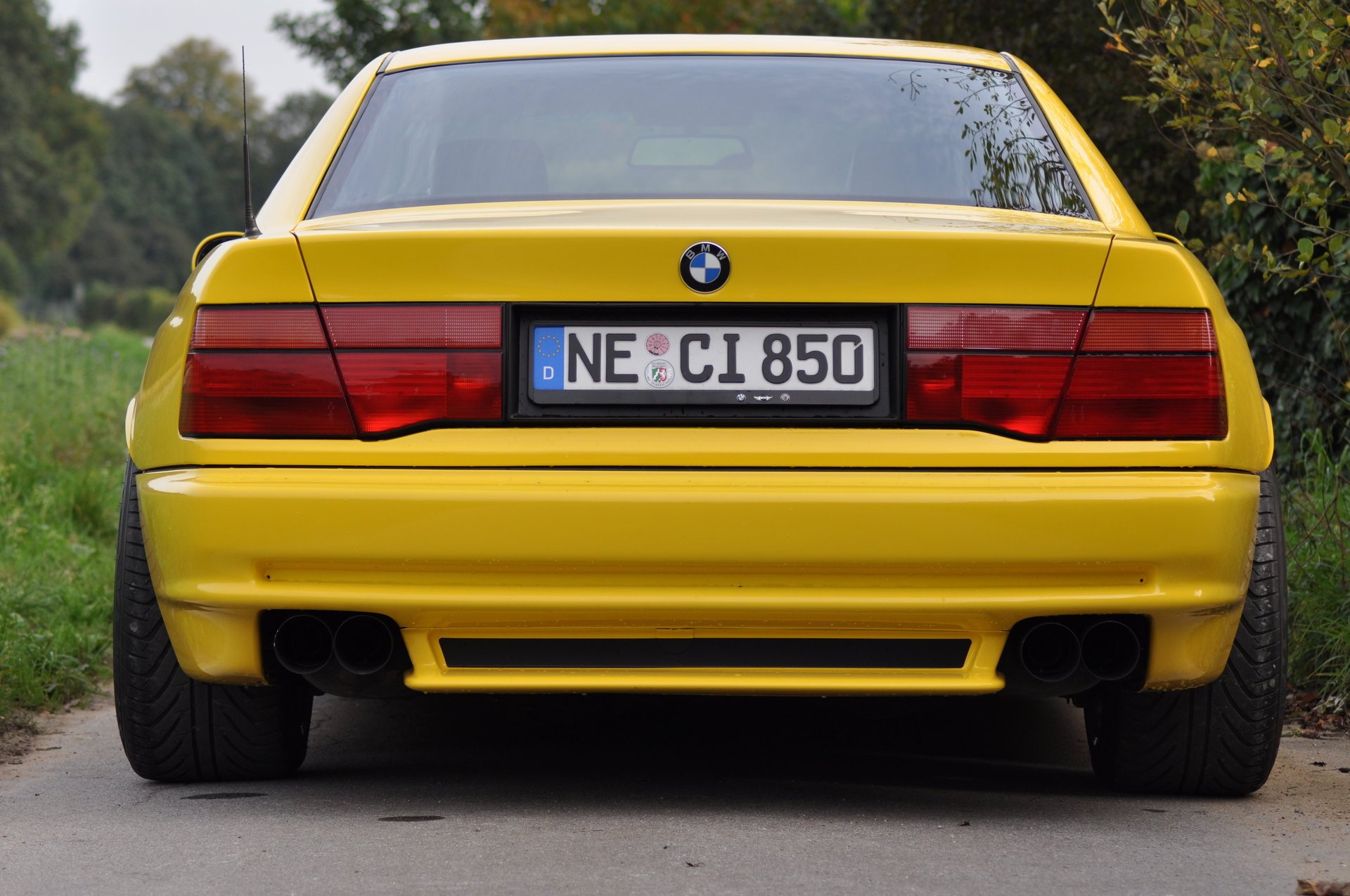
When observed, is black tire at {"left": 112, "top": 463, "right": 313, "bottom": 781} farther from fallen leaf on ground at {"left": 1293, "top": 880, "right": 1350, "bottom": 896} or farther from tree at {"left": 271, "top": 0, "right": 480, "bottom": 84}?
tree at {"left": 271, "top": 0, "right": 480, "bottom": 84}

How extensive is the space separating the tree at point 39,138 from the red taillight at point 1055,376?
7340 cm

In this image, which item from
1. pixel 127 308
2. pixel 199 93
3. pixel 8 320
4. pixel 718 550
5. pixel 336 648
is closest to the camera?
pixel 718 550

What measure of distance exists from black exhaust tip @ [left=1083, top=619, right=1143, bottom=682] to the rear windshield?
83 centimetres

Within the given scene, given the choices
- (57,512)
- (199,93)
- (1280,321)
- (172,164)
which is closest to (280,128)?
(199,93)

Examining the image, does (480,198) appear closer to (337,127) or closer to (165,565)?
(337,127)

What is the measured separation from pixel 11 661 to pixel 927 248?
3.13m

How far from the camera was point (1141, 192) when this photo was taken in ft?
32.9

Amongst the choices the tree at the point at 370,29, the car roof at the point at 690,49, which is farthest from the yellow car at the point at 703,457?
the tree at the point at 370,29

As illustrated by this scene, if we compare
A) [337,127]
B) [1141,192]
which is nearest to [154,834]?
[337,127]

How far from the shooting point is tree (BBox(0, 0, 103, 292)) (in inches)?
2815

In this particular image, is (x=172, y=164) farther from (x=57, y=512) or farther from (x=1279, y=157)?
(x=1279, y=157)

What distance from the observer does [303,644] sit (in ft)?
10.7

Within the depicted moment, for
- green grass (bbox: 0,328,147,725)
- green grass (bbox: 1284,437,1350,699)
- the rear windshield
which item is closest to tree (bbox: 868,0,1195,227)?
green grass (bbox: 1284,437,1350,699)

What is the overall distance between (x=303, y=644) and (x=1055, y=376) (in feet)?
4.75
